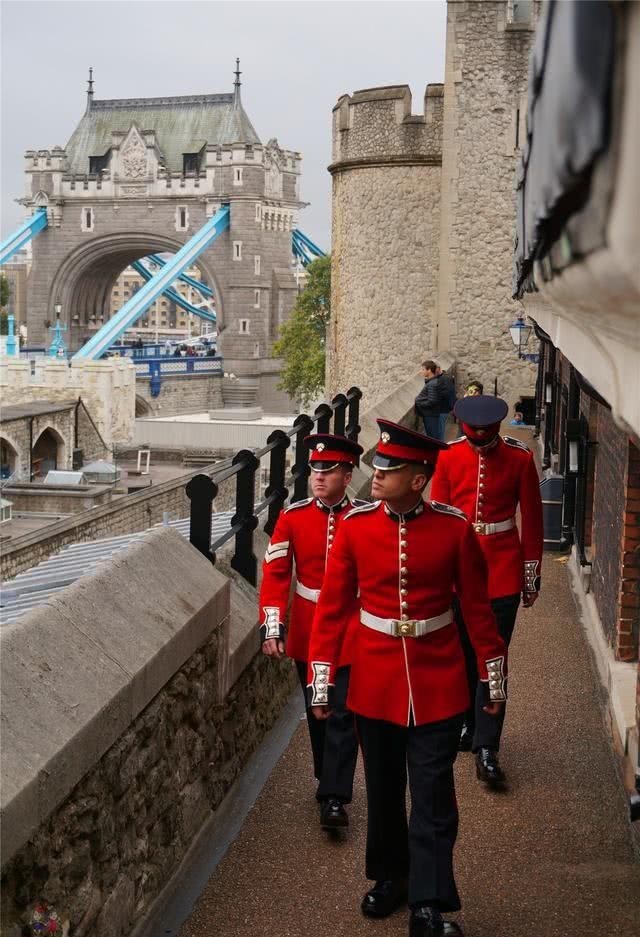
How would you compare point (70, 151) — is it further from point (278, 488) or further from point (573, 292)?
point (573, 292)

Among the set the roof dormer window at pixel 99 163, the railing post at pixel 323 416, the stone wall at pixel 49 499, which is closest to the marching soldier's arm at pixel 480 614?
the railing post at pixel 323 416

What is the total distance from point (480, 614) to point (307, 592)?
979 millimetres

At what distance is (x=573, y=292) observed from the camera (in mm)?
1324

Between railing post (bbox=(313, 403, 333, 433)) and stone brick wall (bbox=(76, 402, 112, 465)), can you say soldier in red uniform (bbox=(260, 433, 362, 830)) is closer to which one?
railing post (bbox=(313, 403, 333, 433))

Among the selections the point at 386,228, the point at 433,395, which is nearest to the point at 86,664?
the point at 433,395

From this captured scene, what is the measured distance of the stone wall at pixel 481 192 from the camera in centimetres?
1638

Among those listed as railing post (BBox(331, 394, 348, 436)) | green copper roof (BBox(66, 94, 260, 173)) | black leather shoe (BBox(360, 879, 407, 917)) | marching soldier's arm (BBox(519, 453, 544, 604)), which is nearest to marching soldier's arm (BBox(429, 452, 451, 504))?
marching soldier's arm (BBox(519, 453, 544, 604))

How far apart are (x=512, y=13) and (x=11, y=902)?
15733mm

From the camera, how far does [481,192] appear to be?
55.1 ft

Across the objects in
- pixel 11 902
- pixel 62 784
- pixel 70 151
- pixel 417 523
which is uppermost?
pixel 70 151

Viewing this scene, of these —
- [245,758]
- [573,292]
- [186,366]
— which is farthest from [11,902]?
[186,366]

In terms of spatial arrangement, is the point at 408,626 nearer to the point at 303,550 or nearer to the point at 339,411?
the point at 303,550

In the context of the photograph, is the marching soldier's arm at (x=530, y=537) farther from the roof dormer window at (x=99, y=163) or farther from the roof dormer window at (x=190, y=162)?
the roof dormer window at (x=99, y=163)

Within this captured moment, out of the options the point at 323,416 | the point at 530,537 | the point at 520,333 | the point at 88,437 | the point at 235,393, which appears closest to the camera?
the point at 530,537
